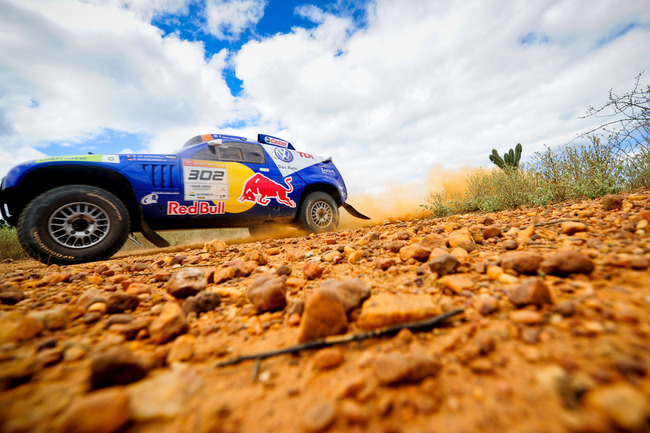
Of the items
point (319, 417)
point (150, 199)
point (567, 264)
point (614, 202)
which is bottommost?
point (319, 417)

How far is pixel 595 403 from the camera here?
0.47 m

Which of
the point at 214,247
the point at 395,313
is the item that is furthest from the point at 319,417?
the point at 214,247

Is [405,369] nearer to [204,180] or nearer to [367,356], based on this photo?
[367,356]

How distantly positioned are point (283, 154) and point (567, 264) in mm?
4321

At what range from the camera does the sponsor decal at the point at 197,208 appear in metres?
3.39

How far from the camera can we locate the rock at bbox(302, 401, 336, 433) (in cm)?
Answer: 53

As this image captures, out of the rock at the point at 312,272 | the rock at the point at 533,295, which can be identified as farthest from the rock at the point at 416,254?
the rock at the point at 533,295

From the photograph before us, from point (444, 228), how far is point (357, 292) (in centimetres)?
177

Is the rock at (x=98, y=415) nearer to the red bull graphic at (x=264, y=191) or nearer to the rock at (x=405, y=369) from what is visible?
the rock at (x=405, y=369)

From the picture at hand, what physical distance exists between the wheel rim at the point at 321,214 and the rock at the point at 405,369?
414cm

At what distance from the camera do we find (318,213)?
Result: 16.1 ft

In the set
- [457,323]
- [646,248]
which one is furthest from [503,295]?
[646,248]

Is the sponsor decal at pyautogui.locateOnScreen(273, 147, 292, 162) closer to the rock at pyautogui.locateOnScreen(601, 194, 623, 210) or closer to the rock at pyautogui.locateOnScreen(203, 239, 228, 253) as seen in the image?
the rock at pyautogui.locateOnScreen(203, 239, 228, 253)

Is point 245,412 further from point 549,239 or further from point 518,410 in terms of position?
point 549,239
